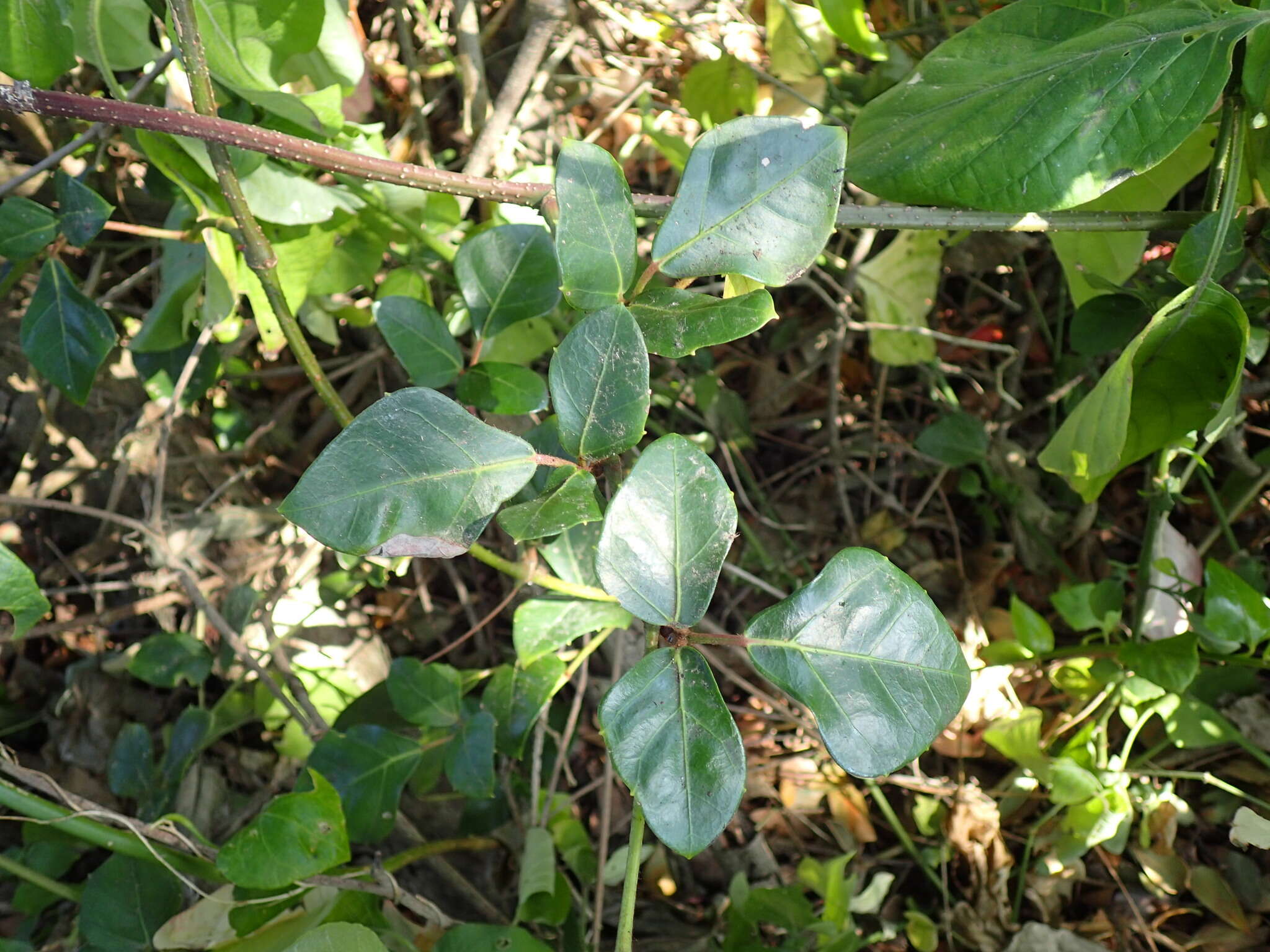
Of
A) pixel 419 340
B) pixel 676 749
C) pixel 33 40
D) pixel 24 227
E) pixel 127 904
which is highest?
pixel 33 40

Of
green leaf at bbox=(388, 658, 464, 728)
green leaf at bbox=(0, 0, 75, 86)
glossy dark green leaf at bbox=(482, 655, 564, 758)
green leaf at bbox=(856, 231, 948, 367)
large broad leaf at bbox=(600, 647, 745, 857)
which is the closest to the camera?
large broad leaf at bbox=(600, 647, 745, 857)

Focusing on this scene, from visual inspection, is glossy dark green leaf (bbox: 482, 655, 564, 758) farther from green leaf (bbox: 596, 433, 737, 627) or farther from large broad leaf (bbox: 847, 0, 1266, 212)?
large broad leaf (bbox: 847, 0, 1266, 212)

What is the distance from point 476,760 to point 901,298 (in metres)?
0.95

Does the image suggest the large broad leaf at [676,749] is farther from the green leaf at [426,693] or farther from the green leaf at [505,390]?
the green leaf at [426,693]

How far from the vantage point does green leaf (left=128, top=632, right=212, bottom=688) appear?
128cm

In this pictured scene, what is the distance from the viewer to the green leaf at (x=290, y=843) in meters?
0.81

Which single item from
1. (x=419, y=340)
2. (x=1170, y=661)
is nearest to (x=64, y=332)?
(x=419, y=340)

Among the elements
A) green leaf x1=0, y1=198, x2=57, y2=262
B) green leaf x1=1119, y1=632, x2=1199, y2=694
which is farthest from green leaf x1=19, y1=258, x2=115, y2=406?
green leaf x1=1119, y1=632, x2=1199, y2=694

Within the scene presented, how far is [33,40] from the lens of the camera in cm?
82

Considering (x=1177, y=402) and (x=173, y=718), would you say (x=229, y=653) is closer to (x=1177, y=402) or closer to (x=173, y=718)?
(x=173, y=718)

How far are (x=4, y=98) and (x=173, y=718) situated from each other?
127cm

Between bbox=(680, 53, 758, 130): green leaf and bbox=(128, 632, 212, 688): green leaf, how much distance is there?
110cm

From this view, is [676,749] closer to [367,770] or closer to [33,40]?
[367,770]

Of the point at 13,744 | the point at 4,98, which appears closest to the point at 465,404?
the point at 4,98
